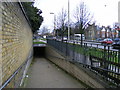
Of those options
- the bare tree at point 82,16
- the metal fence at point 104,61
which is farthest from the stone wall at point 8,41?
the bare tree at point 82,16

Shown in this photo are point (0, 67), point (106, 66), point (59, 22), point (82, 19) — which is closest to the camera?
point (0, 67)

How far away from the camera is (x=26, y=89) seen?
5.94m

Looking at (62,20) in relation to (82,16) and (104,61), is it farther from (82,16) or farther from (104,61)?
(104,61)

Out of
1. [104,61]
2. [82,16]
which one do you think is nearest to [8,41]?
[104,61]

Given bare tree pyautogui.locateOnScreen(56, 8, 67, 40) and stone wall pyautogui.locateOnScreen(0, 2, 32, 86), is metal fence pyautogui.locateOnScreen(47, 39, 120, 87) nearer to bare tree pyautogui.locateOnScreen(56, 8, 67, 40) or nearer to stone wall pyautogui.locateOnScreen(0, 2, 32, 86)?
stone wall pyautogui.locateOnScreen(0, 2, 32, 86)

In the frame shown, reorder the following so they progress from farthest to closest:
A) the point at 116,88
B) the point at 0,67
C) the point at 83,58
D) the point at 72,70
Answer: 1. the point at 72,70
2. the point at 83,58
3. the point at 116,88
4. the point at 0,67

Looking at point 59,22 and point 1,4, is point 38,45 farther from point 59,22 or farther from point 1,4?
point 1,4

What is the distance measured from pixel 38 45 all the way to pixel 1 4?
68.0 ft

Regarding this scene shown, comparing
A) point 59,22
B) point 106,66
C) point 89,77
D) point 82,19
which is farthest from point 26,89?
point 59,22

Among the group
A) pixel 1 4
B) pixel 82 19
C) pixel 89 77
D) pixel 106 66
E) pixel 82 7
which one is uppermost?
Answer: pixel 82 7

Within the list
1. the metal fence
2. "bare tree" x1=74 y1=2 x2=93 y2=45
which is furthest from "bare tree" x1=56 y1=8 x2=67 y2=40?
the metal fence

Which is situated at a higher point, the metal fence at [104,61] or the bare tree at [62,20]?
the bare tree at [62,20]

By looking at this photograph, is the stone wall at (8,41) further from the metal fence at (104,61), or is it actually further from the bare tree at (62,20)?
the bare tree at (62,20)

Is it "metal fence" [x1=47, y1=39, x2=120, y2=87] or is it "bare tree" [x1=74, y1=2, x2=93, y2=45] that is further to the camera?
"bare tree" [x1=74, y1=2, x2=93, y2=45]
